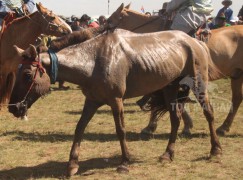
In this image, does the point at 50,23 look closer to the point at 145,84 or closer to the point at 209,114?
the point at 145,84

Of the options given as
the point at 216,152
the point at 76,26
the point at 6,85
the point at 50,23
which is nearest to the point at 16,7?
the point at 50,23

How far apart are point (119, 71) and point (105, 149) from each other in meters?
1.82

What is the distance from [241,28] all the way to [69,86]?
7544mm

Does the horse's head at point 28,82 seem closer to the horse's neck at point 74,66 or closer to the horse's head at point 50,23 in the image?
the horse's neck at point 74,66

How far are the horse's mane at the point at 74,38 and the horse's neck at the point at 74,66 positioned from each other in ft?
0.35

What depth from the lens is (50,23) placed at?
783 cm

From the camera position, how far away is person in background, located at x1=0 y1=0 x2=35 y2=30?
27.1 ft

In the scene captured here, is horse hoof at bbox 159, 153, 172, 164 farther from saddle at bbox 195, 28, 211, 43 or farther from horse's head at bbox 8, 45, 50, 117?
saddle at bbox 195, 28, 211, 43

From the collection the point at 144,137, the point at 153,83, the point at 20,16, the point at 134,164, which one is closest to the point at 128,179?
the point at 134,164

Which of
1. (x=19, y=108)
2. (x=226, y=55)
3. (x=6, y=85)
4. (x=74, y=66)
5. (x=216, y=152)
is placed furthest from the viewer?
(x=6, y=85)

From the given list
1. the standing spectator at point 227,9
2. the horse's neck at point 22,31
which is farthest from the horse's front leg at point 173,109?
the standing spectator at point 227,9

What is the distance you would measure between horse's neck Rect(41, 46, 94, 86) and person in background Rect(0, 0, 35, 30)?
360 cm

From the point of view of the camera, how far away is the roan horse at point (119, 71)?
15.7 ft

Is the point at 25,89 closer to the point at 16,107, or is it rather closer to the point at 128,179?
the point at 16,107
